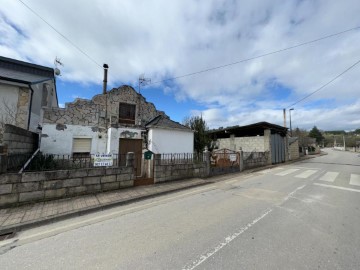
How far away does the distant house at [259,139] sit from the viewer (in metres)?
18.6

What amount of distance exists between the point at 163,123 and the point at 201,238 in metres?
10.6

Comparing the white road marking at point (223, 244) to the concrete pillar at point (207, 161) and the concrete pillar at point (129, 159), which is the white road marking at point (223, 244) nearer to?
the concrete pillar at point (129, 159)

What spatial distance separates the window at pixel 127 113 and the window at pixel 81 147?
8.33 feet

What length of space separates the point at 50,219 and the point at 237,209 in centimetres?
472

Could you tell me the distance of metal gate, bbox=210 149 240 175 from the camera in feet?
36.7

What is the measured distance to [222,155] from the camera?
12359mm

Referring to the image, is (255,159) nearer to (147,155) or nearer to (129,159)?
(147,155)

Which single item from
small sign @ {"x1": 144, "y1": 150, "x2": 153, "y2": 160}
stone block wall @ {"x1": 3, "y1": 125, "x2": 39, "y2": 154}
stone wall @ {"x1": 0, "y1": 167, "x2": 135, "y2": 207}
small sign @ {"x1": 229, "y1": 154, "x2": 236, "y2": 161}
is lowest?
stone wall @ {"x1": 0, "y1": 167, "x2": 135, "y2": 207}

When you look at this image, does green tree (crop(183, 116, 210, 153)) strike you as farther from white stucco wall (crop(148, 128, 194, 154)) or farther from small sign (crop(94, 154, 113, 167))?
small sign (crop(94, 154, 113, 167))

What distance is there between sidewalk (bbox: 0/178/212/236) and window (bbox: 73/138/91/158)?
5.95m

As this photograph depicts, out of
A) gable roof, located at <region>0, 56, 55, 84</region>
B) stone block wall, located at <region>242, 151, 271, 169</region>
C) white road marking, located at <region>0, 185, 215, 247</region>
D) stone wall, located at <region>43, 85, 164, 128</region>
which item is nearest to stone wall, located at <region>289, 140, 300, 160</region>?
stone block wall, located at <region>242, 151, 271, 169</region>

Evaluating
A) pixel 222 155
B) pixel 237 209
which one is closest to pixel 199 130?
pixel 222 155

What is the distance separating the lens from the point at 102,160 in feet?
22.6

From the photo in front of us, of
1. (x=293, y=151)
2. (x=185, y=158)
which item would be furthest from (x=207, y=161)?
(x=293, y=151)
